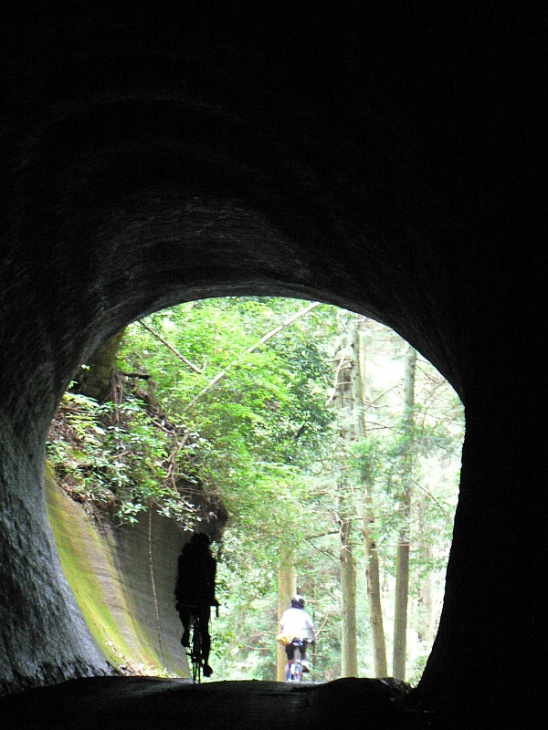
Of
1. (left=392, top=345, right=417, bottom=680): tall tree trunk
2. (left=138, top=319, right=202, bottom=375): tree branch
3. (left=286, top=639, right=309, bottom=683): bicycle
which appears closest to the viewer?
(left=286, top=639, right=309, bottom=683): bicycle

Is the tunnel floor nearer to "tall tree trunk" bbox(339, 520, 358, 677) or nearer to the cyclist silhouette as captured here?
the cyclist silhouette

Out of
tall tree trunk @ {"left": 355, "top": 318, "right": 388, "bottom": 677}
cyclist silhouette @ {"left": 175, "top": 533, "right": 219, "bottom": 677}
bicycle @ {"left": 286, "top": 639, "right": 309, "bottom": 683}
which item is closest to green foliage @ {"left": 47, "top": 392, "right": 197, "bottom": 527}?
bicycle @ {"left": 286, "top": 639, "right": 309, "bottom": 683}

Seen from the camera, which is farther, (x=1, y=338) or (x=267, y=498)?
(x=267, y=498)

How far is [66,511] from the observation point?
12.1 metres

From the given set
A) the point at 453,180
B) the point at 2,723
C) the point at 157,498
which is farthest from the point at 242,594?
the point at 453,180

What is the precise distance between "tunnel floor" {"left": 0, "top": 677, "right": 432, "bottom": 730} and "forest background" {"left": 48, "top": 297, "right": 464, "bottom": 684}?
681 cm

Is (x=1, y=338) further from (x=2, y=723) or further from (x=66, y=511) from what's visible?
(x=66, y=511)

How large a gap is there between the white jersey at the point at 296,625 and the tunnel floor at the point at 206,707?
6969mm

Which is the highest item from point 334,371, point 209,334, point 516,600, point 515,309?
point 334,371

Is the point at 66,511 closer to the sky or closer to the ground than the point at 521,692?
closer to the sky

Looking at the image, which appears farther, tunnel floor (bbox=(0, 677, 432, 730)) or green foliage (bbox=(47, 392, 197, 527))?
green foliage (bbox=(47, 392, 197, 527))

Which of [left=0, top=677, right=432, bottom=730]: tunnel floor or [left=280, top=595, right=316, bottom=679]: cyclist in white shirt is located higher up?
[left=280, top=595, right=316, bottom=679]: cyclist in white shirt

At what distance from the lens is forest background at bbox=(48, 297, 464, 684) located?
1416 centimetres

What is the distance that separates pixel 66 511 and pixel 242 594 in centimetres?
1242
